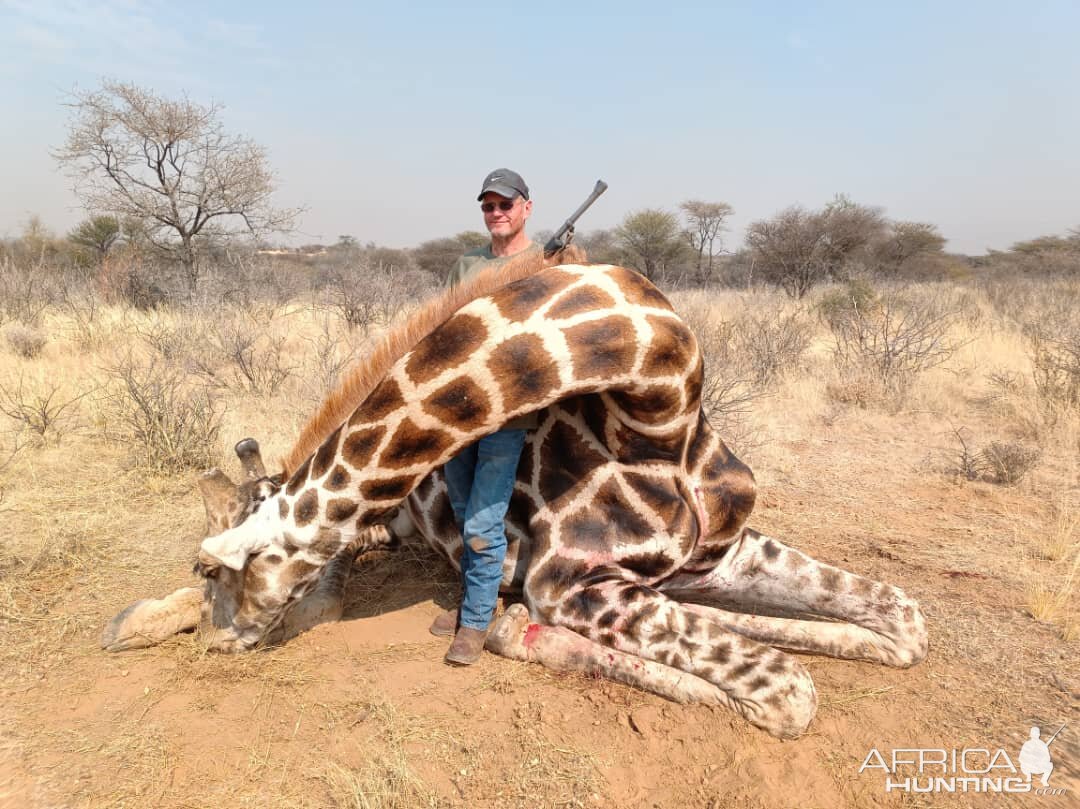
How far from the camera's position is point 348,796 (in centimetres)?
204

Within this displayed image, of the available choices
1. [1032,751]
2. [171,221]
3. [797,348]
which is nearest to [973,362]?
[797,348]

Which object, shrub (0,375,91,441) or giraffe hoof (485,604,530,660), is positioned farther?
shrub (0,375,91,441)

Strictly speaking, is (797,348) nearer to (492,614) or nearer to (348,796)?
(492,614)

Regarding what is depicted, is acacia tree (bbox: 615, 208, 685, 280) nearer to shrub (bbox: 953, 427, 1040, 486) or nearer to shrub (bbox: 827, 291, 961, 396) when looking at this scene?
shrub (bbox: 827, 291, 961, 396)

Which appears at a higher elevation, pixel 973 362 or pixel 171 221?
pixel 171 221

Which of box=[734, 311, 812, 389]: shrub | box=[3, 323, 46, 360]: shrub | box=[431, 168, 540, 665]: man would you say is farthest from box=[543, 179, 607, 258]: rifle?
box=[3, 323, 46, 360]: shrub

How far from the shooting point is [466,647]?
274cm

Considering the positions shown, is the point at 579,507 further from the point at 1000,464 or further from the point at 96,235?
the point at 96,235

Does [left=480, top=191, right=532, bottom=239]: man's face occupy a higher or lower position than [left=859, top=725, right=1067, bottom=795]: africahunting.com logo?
higher

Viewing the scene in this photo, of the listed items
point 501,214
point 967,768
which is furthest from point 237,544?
point 967,768

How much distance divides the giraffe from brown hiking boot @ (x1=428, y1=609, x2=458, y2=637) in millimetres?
250

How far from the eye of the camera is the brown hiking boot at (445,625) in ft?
9.74

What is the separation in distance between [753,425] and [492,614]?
422 cm

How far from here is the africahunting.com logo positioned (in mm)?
2107
